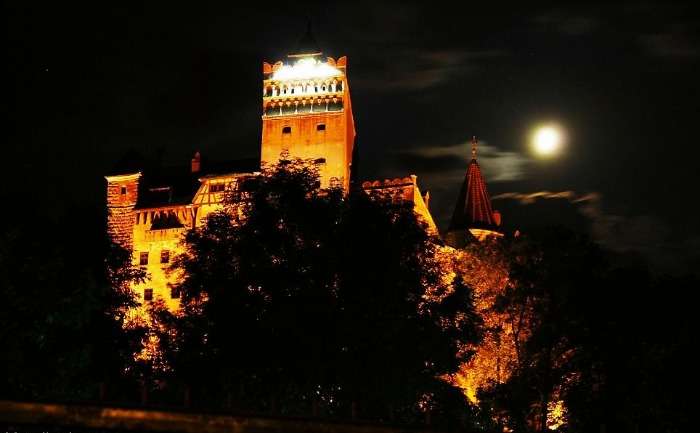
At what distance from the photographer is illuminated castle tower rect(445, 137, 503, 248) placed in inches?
3031

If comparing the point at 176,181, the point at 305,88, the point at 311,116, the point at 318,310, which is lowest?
the point at 318,310

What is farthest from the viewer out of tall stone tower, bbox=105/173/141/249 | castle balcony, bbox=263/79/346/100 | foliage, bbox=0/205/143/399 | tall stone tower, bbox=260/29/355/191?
tall stone tower, bbox=105/173/141/249

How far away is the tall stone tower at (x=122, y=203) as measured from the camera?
246ft

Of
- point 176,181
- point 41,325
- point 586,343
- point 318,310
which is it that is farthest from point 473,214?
point 41,325

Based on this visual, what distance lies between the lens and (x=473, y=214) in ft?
256

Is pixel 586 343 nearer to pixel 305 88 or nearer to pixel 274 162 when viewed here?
pixel 274 162

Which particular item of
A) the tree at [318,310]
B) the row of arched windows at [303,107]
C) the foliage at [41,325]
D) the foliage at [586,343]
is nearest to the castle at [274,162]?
the row of arched windows at [303,107]

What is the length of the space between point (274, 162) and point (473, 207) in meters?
16.5

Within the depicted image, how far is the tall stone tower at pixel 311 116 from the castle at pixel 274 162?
62mm

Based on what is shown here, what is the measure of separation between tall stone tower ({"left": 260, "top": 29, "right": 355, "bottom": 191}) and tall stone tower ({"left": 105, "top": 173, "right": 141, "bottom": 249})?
36.8ft

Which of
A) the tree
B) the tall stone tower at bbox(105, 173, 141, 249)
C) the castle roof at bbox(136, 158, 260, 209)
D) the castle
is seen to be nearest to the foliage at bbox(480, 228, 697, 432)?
the tree

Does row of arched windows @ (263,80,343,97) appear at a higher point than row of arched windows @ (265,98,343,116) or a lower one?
higher

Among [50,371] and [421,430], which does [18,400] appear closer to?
[421,430]

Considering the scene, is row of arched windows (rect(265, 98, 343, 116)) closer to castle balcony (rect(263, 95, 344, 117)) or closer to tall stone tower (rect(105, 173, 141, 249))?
castle balcony (rect(263, 95, 344, 117))
